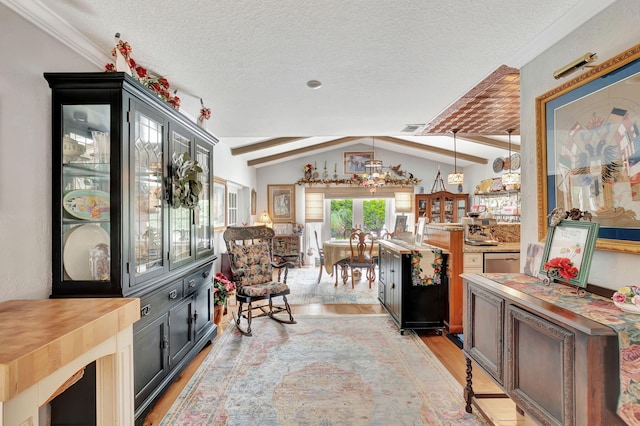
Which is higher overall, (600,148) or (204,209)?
(600,148)

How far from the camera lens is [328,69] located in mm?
2318

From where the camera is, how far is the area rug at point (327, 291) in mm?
4623

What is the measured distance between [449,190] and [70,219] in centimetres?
790

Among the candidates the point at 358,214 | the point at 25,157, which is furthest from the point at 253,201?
the point at 25,157

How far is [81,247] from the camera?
175 centimetres

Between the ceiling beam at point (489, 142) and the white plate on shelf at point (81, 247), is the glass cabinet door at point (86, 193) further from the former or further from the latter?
the ceiling beam at point (489, 142)

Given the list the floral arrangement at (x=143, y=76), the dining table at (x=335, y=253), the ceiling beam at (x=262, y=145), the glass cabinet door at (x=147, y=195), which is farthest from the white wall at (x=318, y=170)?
the glass cabinet door at (x=147, y=195)

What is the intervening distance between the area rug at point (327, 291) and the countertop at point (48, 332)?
3314 mm

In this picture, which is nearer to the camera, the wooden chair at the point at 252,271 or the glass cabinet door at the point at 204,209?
the glass cabinet door at the point at 204,209

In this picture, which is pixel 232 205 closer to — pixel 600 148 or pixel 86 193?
pixel 86 193

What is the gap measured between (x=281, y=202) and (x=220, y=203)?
2625mm

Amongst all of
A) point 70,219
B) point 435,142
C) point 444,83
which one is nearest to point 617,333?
point 444,83

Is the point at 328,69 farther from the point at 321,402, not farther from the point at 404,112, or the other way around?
the point at 321,402

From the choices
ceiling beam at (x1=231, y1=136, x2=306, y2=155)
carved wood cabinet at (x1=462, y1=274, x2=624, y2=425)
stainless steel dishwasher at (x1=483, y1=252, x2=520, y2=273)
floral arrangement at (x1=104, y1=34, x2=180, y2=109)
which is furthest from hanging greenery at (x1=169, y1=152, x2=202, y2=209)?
ceiling beam at (x1=231, y1=136, x2=306, y2=155)
